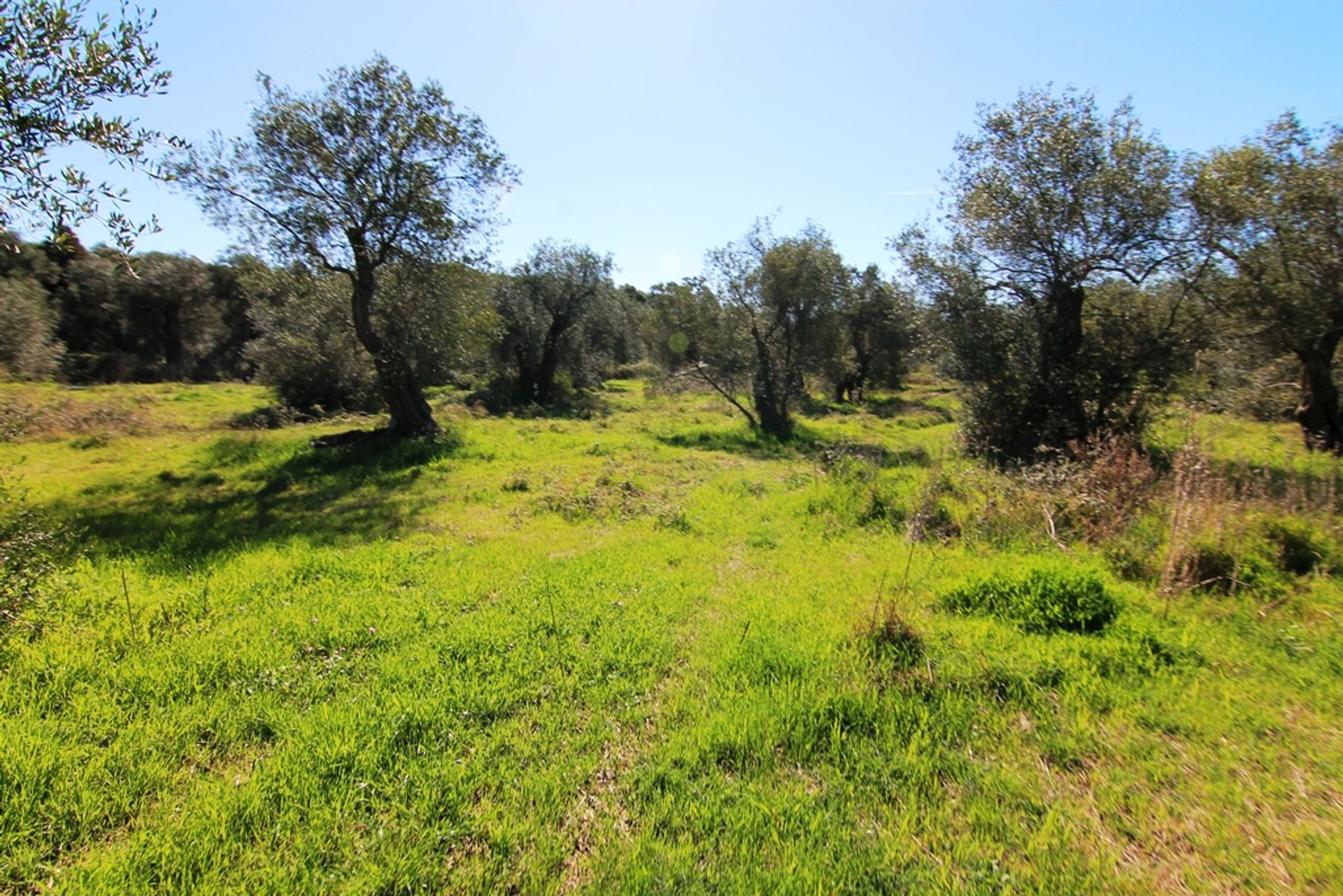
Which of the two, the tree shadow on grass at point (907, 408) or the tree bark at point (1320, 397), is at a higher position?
the tree bark at point (1320, 397)

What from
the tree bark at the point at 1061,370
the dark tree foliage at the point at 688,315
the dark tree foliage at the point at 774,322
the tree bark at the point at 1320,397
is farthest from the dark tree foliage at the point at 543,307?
the tree bark at the point at 1320,397

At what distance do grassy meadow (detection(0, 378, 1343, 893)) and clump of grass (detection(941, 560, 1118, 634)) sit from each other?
30 mm

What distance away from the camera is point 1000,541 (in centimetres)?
798

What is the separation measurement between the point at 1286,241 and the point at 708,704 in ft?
60.1

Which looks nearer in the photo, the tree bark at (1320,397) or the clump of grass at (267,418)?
the tree bark at (1320,397)

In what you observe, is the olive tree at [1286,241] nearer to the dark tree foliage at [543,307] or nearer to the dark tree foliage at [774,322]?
the dark tree foliage at [774,322]

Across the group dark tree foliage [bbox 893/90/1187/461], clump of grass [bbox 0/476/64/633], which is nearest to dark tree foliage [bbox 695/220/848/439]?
dark tree foliage [bbox 893/90/1187/461]

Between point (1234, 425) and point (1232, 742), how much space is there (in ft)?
64.5

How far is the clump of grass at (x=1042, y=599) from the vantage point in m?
5.50

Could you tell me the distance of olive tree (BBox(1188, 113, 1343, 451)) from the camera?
13.1m

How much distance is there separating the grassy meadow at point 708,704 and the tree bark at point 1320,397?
9.18m

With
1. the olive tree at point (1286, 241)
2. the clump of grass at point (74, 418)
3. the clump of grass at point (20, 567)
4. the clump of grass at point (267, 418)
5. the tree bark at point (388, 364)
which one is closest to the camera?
the clump of grass at point (20, 567)

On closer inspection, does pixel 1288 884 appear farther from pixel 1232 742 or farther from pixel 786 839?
pixel 786 839

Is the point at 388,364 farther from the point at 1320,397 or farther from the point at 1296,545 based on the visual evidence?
the point at 1320,397
